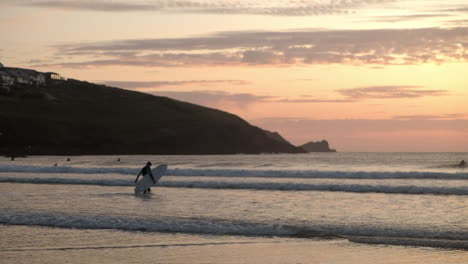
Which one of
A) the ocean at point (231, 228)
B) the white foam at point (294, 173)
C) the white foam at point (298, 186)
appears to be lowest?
the ocean at point (231, 228)

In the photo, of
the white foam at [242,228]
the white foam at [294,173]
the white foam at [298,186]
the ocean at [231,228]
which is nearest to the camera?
the ocean at [231,228]

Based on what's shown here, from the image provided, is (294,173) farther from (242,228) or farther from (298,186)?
(242,228)

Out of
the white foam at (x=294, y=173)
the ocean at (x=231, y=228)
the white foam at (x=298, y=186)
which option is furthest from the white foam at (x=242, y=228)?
the white foam at (x=294, y=173)

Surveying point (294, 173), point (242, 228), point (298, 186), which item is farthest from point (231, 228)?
point (294, 173)

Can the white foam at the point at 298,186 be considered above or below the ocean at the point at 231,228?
above

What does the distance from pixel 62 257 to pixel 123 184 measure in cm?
2962

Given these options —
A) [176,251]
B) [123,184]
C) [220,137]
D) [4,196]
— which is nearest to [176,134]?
[220,137]

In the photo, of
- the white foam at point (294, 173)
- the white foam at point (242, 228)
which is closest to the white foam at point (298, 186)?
the white foam at point (294, 173)

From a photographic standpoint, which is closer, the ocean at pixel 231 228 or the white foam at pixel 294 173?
the ocean at pixel 231 228

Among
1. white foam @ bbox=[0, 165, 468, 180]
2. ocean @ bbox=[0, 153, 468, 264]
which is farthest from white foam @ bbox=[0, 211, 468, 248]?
white foam @ bbox=[0, 165, 468, 180]

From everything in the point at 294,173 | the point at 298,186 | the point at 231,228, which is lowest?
the point at 231,228

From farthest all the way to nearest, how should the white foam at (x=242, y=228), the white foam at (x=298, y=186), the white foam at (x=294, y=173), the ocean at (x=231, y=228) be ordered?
the white foam at (x=294, y=173) → the white foam at (x=298, y=186) → the white foam at (x=242, y=228) → the ocean at (x=231, y=228)

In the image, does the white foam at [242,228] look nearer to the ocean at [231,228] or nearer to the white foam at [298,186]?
the ocean at [231,228]

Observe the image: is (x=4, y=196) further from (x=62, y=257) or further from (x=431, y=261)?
(x=431, y=261)
